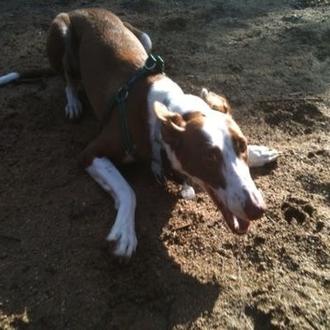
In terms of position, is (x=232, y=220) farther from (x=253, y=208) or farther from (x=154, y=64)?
(x=154, y=64)

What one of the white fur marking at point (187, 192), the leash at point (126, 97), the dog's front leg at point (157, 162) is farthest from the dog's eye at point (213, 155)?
the leash at point (126, 97)

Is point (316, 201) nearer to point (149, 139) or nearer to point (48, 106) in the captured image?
point (149, 139)

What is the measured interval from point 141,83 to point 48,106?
121 centimetres

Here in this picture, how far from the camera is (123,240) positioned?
3.19 metres

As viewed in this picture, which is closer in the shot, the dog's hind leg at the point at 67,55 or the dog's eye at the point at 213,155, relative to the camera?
the dog's eye at the point at 213,155

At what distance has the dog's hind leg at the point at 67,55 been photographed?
179 inches

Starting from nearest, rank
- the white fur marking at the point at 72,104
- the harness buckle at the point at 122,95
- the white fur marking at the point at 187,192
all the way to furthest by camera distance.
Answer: the white fur marking at the point at 187,192 → the harness buckle at the point at 122,95 → the white fur marking at the point at 72,104

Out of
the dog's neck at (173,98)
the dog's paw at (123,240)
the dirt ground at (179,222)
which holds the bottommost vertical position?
the dirt ground at (179,222)

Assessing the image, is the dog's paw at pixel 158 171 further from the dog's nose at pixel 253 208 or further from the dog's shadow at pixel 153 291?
the dog's nose at pixel 253 208

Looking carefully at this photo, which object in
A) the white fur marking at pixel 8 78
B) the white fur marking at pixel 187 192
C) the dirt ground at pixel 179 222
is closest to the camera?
the dirt ground at pixel 179 222

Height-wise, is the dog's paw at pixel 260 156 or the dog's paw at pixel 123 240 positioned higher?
the dog's paw at pixel 123 240

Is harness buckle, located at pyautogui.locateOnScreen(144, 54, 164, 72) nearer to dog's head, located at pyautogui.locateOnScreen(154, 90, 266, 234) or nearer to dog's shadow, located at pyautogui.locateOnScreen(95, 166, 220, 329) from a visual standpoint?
dog's head, located at pyautogui.locateOnScreen(154, 90, 266, 234)

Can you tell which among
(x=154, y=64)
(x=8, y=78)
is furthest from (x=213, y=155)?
(x=8, y=78)

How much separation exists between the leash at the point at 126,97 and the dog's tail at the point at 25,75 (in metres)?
1.41
